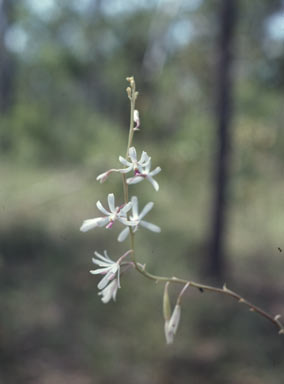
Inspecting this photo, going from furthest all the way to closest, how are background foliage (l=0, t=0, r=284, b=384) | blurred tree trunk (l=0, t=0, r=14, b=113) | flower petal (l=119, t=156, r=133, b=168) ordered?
blurred tree trunk (l=0, t=0, r=14, b=113)
background foliage (l=0, t=0, r=284, b=384)
flower petal (l=119, t=156, r=133, b=168)

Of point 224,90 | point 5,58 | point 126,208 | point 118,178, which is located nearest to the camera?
point 126,208

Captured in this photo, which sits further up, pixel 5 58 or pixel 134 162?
pixel 5 58

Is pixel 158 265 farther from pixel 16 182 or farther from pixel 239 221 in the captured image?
pixel 16 182

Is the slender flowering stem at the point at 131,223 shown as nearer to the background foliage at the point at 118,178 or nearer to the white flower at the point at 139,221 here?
the white flower at the point at 139,221

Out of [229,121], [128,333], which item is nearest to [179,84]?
[229,121]

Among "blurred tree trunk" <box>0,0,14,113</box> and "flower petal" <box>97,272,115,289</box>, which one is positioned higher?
"blurred tree trunk" <box>0,0,14,113</box>

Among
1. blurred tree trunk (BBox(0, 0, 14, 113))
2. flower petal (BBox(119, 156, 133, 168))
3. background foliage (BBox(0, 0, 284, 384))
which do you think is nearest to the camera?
flower petal (BBox(119, 156, 133, 168))

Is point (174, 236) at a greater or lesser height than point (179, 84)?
lesser

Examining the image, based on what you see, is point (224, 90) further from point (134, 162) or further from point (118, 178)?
point (134, 162)

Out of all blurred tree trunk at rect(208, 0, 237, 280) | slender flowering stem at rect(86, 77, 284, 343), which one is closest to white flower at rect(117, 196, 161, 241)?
slender flowering stem at rect(86, 77, 284, 343)

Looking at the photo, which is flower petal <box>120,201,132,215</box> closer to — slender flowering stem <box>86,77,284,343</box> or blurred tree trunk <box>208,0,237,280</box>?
slender flowering stem <box>86,77,284,343</box>

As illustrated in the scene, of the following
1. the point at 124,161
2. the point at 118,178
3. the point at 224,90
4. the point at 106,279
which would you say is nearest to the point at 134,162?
the point at 124,161
